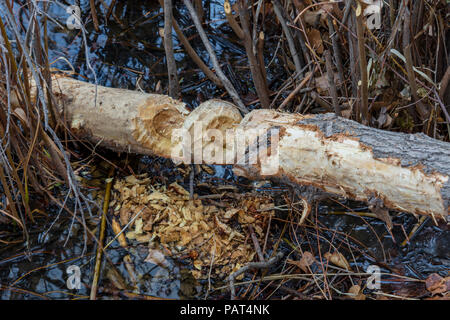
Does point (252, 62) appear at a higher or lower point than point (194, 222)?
higher

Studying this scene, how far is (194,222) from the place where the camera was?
217 cm

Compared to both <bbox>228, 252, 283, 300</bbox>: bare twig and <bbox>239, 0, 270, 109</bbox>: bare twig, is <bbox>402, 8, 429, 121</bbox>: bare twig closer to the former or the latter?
<bbox>239, 0, 270, 109</bbox>: bare twig

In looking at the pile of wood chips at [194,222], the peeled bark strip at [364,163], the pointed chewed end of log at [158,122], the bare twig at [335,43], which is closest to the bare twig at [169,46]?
the pointed chewed end of log at [158,122]

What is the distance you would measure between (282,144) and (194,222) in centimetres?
65

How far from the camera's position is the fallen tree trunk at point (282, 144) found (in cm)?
167

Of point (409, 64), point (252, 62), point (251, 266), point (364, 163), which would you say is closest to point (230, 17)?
point (252, 62)

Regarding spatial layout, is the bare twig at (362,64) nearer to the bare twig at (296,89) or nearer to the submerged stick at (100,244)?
the bare twig at (296,89)

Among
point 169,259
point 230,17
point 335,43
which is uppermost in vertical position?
point 230,17

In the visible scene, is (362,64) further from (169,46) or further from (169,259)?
(169,259)

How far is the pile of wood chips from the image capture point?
2.05 meters

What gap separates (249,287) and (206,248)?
29cm

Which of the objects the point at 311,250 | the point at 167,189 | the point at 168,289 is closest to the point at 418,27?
the point at 311,250

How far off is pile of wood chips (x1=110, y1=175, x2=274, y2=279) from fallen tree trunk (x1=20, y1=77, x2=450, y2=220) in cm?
25

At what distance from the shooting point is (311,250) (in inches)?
81.7
